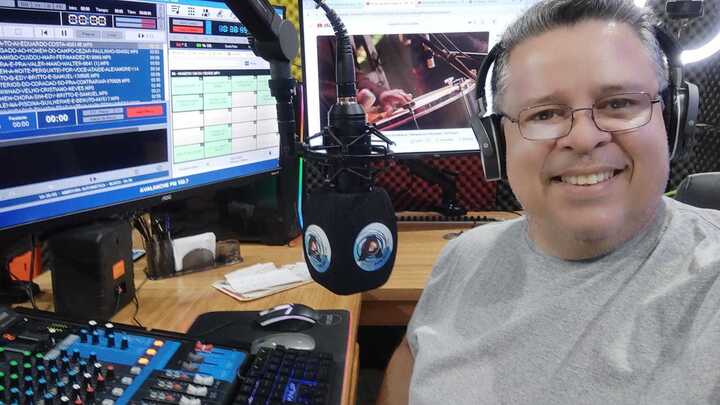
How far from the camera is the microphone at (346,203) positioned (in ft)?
2.23

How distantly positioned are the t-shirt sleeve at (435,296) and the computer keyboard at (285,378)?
9.9 inches

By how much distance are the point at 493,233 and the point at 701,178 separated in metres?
0.35

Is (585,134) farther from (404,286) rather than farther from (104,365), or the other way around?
(104,365)

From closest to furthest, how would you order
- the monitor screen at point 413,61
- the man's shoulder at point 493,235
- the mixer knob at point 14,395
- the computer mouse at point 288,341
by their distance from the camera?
the mixer knob at point 14,395, the computer mouse at point 288,341, the man's shoulder at point 493,235, the monitor screen at point 413,61

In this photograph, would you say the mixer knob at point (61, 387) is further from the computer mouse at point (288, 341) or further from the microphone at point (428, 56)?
the microphone at point (428, 56)

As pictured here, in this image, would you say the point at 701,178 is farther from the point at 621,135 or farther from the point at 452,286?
the point at 452,286

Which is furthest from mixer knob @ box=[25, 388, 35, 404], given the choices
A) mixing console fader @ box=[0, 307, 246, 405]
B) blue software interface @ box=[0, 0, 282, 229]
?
blue software interface @ box=[0, 0, 282, 229]

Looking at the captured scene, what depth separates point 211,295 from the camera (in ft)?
3.79

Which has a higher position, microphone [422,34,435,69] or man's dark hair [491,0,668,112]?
microphone [422,34,435,69]

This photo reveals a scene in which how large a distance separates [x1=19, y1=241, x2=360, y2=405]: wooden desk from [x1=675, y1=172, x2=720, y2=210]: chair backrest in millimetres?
597

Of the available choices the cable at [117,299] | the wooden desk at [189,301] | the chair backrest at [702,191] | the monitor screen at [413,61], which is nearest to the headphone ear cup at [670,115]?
the chair backrest at [702,191]

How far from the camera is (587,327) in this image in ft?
2.50

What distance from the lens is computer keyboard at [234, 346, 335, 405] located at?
0.70m

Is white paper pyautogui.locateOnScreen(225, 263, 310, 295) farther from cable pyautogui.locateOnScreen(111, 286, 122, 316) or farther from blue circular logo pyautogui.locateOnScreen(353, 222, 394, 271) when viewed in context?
blue circular logo pyautogui.locateOnScreen(353, 222, 394, 271)
